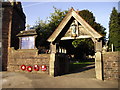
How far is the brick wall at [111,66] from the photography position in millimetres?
10106

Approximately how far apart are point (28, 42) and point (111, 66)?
1037 centimetres

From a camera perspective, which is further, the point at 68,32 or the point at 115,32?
the point at 115,32

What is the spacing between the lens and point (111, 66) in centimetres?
1023

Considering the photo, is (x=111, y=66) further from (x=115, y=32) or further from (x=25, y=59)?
(x=115, y=32)

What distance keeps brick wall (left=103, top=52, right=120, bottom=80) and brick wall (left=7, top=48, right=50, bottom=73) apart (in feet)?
18.8

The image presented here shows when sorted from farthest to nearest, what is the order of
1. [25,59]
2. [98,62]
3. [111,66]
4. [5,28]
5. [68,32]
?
[5,28]
[25,59]
[68,32]
[98,62]
[111,66]

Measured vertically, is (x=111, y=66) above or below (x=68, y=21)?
below

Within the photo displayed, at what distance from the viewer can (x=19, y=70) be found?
14031mm

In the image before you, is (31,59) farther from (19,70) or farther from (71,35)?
(71,35)

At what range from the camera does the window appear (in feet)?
50.6

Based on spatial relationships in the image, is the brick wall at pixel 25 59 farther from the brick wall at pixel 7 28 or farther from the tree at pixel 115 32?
the tree at pixel 115 32

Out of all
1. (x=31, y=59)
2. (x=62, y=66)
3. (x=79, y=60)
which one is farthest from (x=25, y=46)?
(x=79, y=60)

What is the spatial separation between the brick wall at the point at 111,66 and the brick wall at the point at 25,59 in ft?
18.8

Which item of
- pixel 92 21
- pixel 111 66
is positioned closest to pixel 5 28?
pixel 111 66
